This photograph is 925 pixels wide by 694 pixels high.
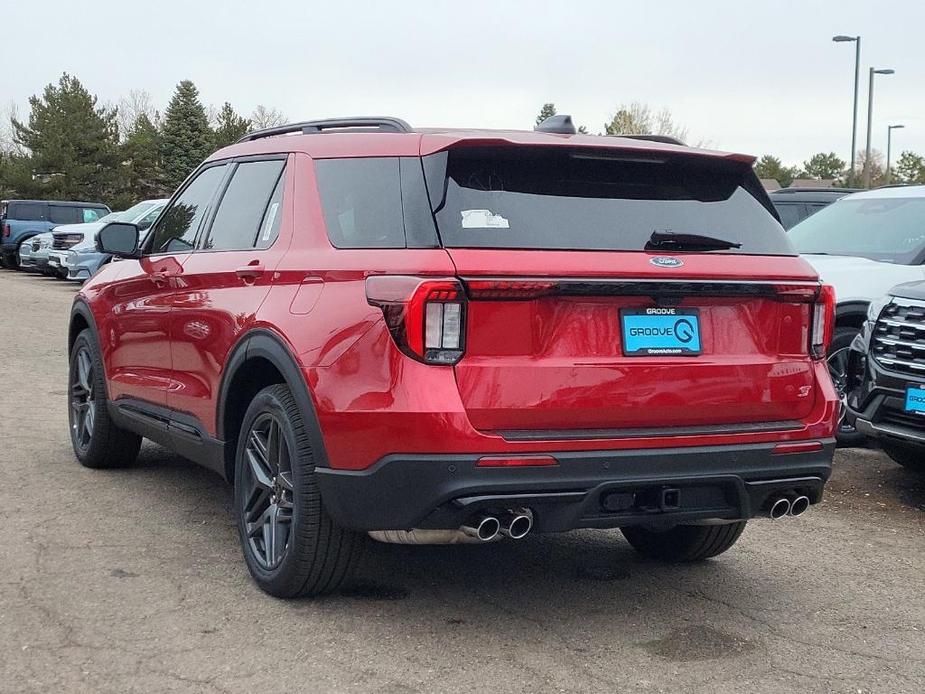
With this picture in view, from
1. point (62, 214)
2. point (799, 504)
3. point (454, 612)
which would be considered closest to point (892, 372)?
point (799, 504)

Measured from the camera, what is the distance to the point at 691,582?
5012mm

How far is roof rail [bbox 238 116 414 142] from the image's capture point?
4594mm

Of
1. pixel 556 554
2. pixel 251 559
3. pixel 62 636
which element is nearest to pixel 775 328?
pixel 556 554

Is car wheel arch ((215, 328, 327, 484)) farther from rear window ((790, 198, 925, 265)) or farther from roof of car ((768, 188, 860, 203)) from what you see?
roof of car ((768, 188, 860, 203))

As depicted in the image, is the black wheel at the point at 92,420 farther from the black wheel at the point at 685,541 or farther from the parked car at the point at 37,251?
the parked car at the point at 37,251

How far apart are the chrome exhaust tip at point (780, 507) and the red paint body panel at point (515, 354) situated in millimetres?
225

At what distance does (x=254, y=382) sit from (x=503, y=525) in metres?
1.46

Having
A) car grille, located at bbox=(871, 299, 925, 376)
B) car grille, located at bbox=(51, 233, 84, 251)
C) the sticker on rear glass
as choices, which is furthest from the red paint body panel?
car grille, located at bbox=(51, 233, 84, 251)

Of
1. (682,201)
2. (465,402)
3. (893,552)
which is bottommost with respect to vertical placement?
Result: (893,552)

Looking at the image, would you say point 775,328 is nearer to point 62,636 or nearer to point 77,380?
point 62,636

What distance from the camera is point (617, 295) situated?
158 inches

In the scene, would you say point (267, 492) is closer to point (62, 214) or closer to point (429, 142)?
point (429, 142)

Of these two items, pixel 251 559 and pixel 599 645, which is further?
pixel 251 559

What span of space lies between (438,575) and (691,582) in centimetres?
105
